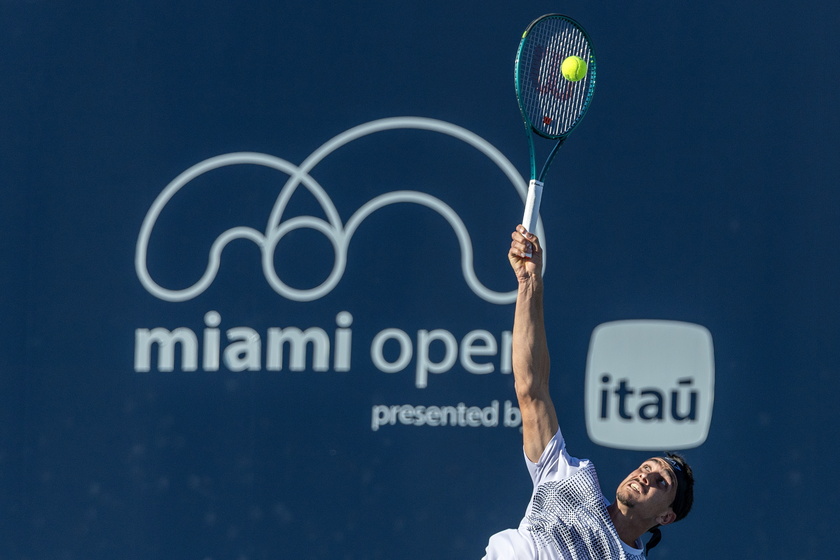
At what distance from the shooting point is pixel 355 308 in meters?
3.51

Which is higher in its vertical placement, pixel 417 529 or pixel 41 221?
pixel 41 221

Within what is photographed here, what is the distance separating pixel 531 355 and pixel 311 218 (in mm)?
1194

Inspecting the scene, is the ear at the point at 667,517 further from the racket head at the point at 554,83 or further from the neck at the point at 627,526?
the racket head at the point at 554,83

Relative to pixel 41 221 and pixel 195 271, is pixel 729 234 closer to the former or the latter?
pixel 195 271

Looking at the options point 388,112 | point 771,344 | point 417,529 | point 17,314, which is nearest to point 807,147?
point 771,344

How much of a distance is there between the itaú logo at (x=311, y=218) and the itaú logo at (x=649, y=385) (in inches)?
16.0

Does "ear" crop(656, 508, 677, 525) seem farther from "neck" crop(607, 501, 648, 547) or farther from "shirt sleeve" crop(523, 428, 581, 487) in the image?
"shirt sleeve" crop(523, 428, 581, 487)

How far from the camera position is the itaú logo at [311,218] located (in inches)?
137

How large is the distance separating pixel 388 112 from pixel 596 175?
74 cm

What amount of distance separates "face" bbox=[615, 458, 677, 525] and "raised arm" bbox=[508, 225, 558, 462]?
237 mm

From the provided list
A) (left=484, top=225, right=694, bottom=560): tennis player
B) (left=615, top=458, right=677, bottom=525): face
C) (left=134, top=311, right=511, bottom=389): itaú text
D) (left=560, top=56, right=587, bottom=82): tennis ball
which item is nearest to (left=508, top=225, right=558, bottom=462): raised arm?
(left=484, top=225, right=694, bottom=560): tennis player

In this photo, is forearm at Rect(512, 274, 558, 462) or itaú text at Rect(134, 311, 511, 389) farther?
itaú text at Rect(134, 311, 511, 389)

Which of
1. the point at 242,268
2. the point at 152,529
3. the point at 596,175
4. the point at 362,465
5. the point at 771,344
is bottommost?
the point at 152,529

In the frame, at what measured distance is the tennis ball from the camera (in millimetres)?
3021
